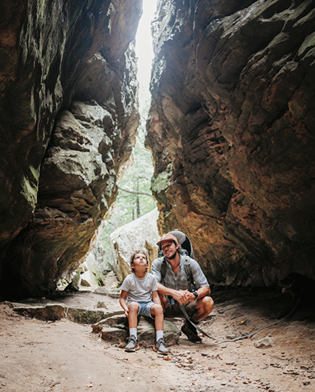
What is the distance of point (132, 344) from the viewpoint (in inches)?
146

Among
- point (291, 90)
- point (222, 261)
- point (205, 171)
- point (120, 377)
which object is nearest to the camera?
point (120, 377)

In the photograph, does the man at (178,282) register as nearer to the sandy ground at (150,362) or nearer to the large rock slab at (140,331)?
the large rock slab at (140,331)

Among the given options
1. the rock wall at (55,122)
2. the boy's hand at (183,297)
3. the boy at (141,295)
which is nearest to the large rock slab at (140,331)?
the boy at (141,295)

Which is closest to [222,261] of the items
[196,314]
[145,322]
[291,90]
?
[196,314]

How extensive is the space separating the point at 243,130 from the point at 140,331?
458 cm

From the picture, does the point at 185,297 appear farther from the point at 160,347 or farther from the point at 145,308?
the point at 160,347

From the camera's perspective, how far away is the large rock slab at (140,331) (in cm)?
402

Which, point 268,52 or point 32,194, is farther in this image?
point 32,194

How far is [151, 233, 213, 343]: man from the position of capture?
4.48m

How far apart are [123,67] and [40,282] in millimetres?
10257

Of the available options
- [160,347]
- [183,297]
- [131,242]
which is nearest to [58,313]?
[160,347]

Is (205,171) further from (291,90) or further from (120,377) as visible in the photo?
(120,377)

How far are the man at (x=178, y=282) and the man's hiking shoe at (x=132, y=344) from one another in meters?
0.89

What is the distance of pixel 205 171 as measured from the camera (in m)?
8.80
